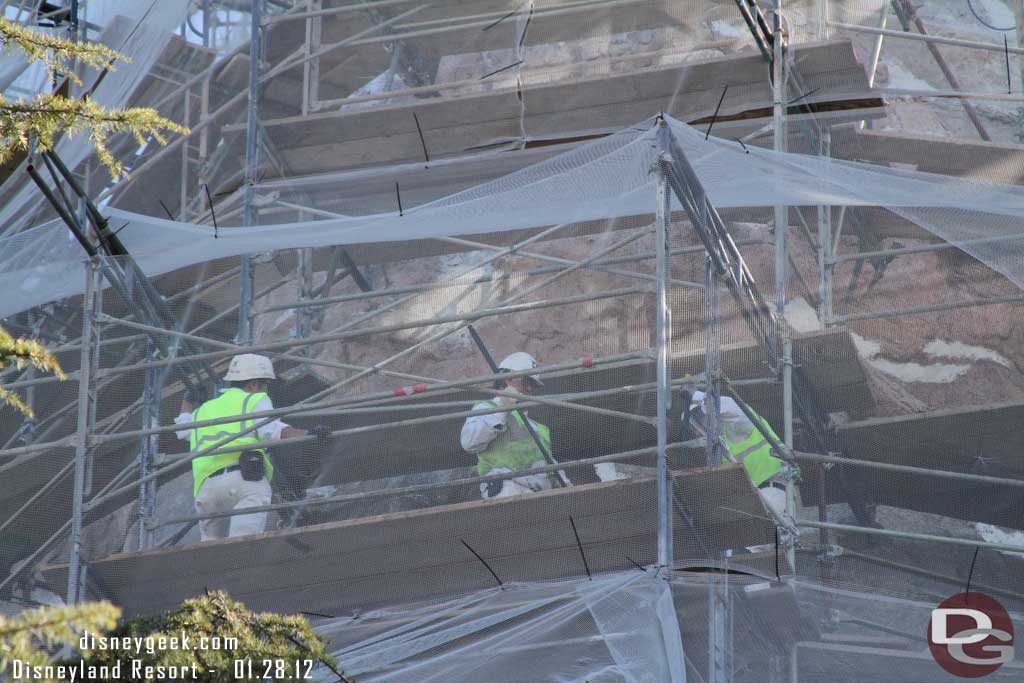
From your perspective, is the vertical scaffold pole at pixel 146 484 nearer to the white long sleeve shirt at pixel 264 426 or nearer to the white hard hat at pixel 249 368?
the white long sleeve shirt at pixel 264 426

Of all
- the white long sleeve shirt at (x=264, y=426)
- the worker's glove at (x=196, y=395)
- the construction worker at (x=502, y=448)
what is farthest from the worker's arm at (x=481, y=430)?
the worker's glove at (x=196, y=395)

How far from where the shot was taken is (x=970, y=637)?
226 inches

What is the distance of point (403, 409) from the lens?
21.7ft

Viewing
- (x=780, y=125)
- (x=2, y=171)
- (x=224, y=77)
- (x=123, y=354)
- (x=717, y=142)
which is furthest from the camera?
(x=224, y=77)

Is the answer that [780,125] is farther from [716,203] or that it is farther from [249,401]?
[249,401]

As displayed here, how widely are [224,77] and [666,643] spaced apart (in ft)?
20.4

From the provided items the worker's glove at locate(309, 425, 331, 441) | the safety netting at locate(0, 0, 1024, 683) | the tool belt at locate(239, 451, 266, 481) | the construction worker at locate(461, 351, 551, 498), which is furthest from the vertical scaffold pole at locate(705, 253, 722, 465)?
the tool belt at locate(239, 451, 266, 481)

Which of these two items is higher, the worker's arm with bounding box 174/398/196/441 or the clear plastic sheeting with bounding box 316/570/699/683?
the worker's arm with bounding box 174/398/196/441

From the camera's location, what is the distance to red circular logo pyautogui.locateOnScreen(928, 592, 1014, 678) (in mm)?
5668

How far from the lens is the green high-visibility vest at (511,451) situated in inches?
267

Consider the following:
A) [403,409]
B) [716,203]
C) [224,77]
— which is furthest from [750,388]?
[224,77]

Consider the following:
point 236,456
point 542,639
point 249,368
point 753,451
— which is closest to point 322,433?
point 236,456

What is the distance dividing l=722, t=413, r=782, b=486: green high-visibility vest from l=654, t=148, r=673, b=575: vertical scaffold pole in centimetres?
143

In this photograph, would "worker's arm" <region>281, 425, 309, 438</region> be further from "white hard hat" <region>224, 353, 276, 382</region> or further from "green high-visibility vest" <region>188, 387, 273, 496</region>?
"white hard hat" <region>224, 353, 276, 382</region>
